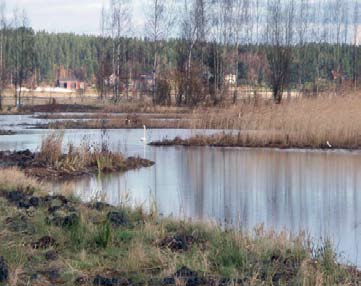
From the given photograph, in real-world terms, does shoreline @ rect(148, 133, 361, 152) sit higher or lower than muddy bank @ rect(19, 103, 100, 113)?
higher

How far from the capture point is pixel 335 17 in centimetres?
6962

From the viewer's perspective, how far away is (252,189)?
15.8 meters

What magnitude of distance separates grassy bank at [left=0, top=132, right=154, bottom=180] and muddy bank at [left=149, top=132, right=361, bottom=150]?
6.96 meters

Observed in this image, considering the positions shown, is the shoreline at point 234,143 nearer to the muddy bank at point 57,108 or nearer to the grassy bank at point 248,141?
the grassy bank at point 248,141

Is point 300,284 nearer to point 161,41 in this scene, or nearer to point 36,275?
point 36,275

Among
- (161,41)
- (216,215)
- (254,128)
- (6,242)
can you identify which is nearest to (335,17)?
(161,41)

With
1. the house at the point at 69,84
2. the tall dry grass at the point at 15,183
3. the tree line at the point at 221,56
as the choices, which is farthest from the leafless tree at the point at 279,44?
the house at the point at 69,84

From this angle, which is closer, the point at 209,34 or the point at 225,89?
the point at 225,89

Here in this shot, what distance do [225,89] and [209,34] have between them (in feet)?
25.2

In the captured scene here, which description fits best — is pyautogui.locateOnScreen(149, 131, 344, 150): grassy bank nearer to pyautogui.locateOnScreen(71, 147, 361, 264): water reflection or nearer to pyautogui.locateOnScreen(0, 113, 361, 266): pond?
pyautogui.locateOnScreen(0, 113, 361, 266): pond

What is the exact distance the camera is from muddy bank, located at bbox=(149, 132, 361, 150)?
26375 mm

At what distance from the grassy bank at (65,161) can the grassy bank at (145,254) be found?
7642 millimetres

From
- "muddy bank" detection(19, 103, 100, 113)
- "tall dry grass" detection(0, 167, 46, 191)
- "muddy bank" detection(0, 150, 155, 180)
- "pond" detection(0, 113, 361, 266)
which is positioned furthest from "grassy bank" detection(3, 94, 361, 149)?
"muddy bank" detection(19, 103, 100, 113)

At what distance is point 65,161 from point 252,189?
5.42m
